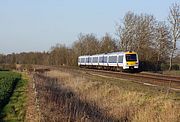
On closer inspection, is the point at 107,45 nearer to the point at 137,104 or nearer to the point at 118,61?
the point at 118,61

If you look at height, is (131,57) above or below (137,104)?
above

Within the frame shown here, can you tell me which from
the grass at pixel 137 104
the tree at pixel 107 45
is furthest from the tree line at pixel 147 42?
the grass at pixel 137 104

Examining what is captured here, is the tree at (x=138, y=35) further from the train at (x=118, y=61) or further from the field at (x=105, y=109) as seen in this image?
the field at (x=105, y=109)

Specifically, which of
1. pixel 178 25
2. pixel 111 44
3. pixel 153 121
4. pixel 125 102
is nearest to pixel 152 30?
pixel 178 25

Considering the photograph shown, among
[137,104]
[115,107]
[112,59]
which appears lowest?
[115,107]

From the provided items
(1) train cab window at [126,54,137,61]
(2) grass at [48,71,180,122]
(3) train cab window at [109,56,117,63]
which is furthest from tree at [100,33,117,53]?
(2) grass at [48,71,180,122]

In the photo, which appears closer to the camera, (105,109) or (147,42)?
(105,109)

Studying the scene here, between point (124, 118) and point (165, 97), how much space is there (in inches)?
99.1

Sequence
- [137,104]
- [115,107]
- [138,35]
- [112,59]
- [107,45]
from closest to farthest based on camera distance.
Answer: [137,104] → [115,107] → [112,59] → [138,35] → [107,45]

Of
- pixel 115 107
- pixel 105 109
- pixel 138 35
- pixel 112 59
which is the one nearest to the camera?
pixel 115 107

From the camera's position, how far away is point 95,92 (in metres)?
26.1

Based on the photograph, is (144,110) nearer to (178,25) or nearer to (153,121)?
(153,121)

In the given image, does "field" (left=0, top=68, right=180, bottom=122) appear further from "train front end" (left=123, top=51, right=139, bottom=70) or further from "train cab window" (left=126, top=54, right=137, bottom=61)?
"train cab window" (left=126, top=54, right=137, bottom=61)

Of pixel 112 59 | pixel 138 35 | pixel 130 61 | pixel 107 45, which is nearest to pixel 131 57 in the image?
pixel 130 61
